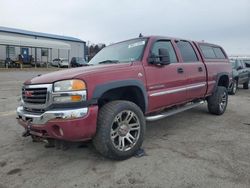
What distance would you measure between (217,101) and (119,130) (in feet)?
12.0

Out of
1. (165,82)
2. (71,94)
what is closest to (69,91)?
(71,94)

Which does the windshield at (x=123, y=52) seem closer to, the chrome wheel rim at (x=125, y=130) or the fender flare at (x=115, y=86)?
the fender flare at (x=115, y=86)

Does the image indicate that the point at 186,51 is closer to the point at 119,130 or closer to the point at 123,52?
the point at 123,52

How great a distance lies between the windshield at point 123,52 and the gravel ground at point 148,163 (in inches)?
60.8

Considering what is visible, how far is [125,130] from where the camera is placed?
375cm

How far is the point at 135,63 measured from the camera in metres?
4.08

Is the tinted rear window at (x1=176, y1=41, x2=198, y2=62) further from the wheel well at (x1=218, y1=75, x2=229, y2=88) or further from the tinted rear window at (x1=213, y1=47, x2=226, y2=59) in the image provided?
the wheel well at (x1=218, y1=75, x2=229, y2=88)

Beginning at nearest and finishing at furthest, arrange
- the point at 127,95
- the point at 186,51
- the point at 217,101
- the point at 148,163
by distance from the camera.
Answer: the point at 148,163
the point at 127,95
the point at 186,51
the point at 217,101

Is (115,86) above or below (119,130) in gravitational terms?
above

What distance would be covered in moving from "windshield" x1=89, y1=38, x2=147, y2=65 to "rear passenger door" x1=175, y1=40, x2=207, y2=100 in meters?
1.06

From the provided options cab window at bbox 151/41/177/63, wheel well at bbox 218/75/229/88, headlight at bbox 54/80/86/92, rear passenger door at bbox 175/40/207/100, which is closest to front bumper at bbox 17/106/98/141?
headlight at bbox 54/80/86/92

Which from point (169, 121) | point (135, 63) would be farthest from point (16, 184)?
point (169, 121)

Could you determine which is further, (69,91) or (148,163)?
(148,163)

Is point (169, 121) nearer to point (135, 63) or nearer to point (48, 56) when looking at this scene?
point (135, 63)
